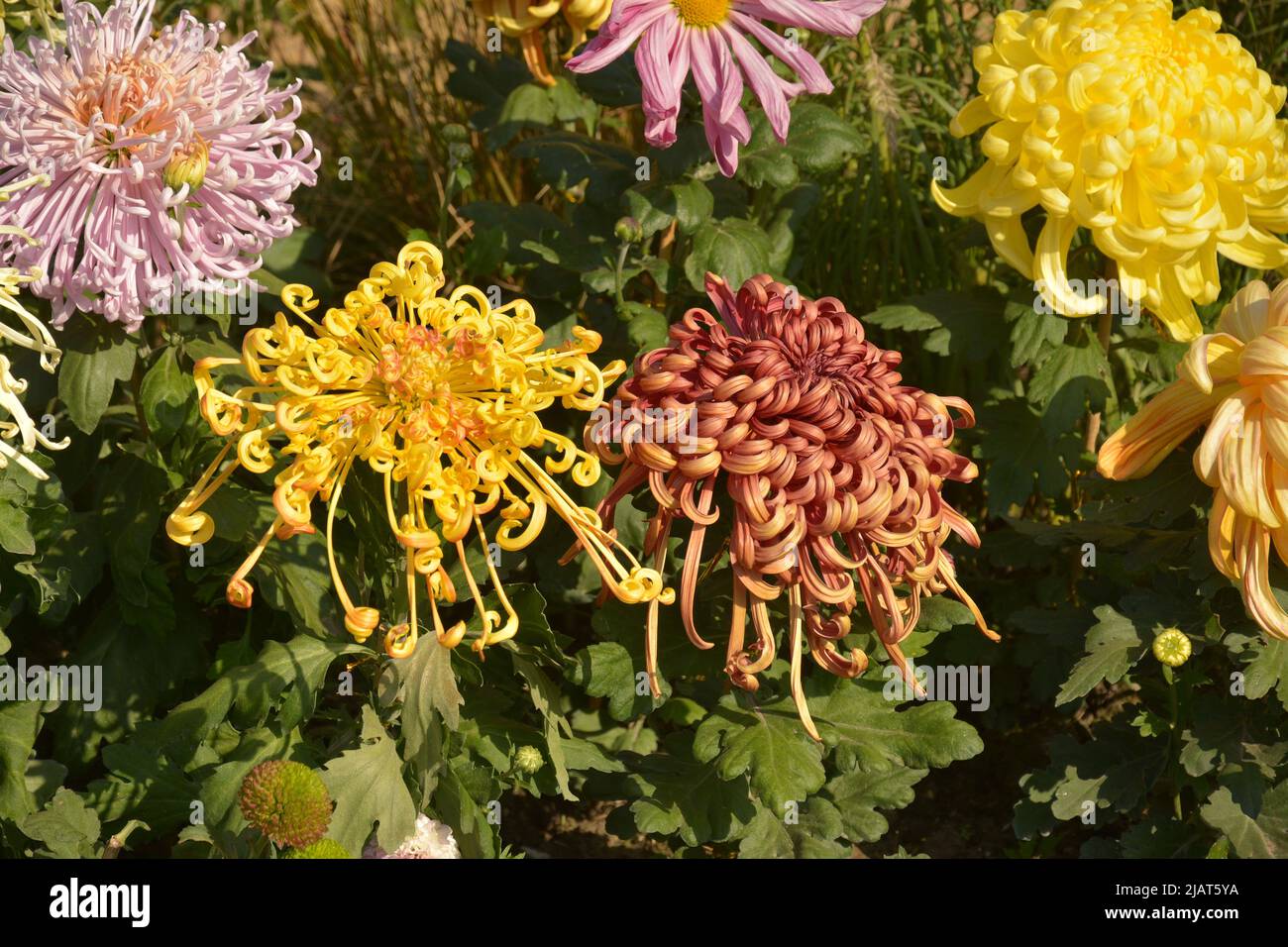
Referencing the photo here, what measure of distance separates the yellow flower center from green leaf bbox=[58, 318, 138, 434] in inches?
32.5

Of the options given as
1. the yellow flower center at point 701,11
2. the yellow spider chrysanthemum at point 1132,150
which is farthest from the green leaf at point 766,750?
the yellow flower center at point 701,11

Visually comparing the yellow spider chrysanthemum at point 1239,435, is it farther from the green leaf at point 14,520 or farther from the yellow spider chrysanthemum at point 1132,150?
the green leaf at point 14,520

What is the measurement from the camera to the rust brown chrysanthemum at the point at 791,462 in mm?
1599

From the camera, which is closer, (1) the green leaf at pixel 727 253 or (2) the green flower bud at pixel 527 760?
(2) the green flower bud at pixel 527 760

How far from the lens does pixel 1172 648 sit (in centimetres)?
178

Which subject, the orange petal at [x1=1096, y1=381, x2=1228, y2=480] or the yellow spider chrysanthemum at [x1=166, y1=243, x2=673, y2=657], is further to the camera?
the orange petal at [x1=1096, y1=381, x2=1228, y2=480]

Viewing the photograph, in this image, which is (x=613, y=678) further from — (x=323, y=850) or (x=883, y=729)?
(x=323, y=850)

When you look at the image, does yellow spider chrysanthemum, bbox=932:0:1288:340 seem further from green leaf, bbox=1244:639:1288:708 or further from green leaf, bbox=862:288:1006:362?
green leaf, bbox=1244:639:1288:708

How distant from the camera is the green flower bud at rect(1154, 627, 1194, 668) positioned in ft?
5.82

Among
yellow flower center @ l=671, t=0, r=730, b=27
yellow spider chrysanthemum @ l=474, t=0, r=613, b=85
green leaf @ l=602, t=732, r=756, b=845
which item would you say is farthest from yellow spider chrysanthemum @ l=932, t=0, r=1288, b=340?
green leaf @ l=602, t=732, r=756, b=845

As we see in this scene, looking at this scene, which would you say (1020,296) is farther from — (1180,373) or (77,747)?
(77,747)

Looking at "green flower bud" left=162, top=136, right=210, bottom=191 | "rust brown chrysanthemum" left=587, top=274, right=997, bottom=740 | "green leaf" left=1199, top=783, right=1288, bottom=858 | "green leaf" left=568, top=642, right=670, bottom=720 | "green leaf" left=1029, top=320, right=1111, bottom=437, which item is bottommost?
"green leaf" left=1199, top=783, right=1288, bottom=858

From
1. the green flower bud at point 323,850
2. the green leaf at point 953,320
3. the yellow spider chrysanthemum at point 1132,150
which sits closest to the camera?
the green flower bud at point 323,850

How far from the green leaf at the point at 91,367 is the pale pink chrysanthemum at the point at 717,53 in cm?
68
